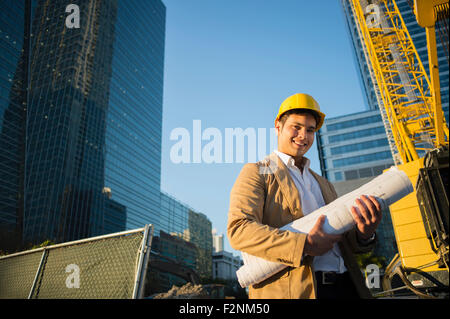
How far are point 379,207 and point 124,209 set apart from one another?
321 feet

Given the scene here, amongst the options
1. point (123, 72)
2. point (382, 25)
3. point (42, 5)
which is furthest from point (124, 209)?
point (382, 25)

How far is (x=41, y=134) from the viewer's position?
82000 millimetres

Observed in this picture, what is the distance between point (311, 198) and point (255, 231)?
2.18ft

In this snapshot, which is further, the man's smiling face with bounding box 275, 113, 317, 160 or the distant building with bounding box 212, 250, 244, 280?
the distant building with bounding box 212, 250, 244, 280

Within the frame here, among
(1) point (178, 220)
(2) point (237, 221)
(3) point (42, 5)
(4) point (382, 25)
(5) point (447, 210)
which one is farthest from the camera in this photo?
(1) point (178, 220)

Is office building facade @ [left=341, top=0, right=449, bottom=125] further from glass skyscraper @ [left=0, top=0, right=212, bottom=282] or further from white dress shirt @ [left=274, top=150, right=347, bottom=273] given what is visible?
white dress shirt @ [left=274, top=150, right=347, bottom=273]

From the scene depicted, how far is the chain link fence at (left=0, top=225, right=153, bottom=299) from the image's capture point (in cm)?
357

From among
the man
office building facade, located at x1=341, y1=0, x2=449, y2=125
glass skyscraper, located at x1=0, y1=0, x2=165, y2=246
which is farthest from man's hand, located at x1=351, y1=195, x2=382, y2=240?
office building facade, located at x1=341, y1=0, x2=449, y2=125

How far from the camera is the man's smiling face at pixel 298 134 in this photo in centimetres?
229

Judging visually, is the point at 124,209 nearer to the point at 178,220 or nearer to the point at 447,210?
the point at 178,220

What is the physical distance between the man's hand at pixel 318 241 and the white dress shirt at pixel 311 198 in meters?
0.28

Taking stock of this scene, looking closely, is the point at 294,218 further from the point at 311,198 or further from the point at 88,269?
the point at 88,269

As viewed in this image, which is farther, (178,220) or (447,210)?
(178,220)
